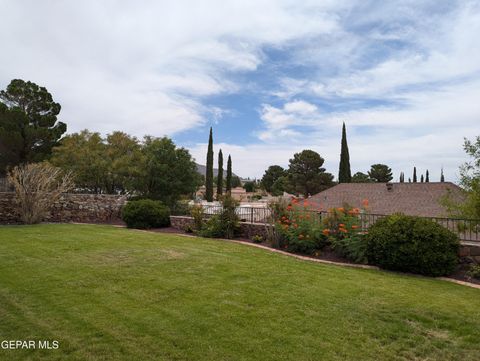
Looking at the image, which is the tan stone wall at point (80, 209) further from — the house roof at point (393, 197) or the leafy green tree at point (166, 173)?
the house roof at point (393, 197)

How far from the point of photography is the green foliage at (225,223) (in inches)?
448

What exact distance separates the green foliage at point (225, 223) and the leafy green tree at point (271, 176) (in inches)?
1977

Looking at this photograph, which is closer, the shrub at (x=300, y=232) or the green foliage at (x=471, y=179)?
the green foliage at (x=471, y=179)

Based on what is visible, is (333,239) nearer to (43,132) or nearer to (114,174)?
(114,174)

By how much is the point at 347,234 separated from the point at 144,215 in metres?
8.38

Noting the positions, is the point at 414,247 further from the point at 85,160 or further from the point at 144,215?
the point at 85,160

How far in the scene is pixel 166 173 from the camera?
734 inches

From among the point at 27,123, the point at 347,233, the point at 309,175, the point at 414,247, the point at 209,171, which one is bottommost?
the point at 414,247

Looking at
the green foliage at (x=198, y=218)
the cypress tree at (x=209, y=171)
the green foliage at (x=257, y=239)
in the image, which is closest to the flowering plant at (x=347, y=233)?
the green foliage at (x=257, y=239)

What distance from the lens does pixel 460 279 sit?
6547 millimetres

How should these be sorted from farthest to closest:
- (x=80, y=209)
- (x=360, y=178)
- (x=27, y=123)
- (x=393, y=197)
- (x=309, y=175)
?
(x=360, y=178)
(x=309, y=175)
(x=27, y=123)
(x=393, y=197)
(x=80, y=209)

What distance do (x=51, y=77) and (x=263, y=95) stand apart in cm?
915

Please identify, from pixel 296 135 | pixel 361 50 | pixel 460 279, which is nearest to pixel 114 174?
pixel 296 135

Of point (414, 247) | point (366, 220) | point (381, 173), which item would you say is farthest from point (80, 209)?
point (381, 173)
